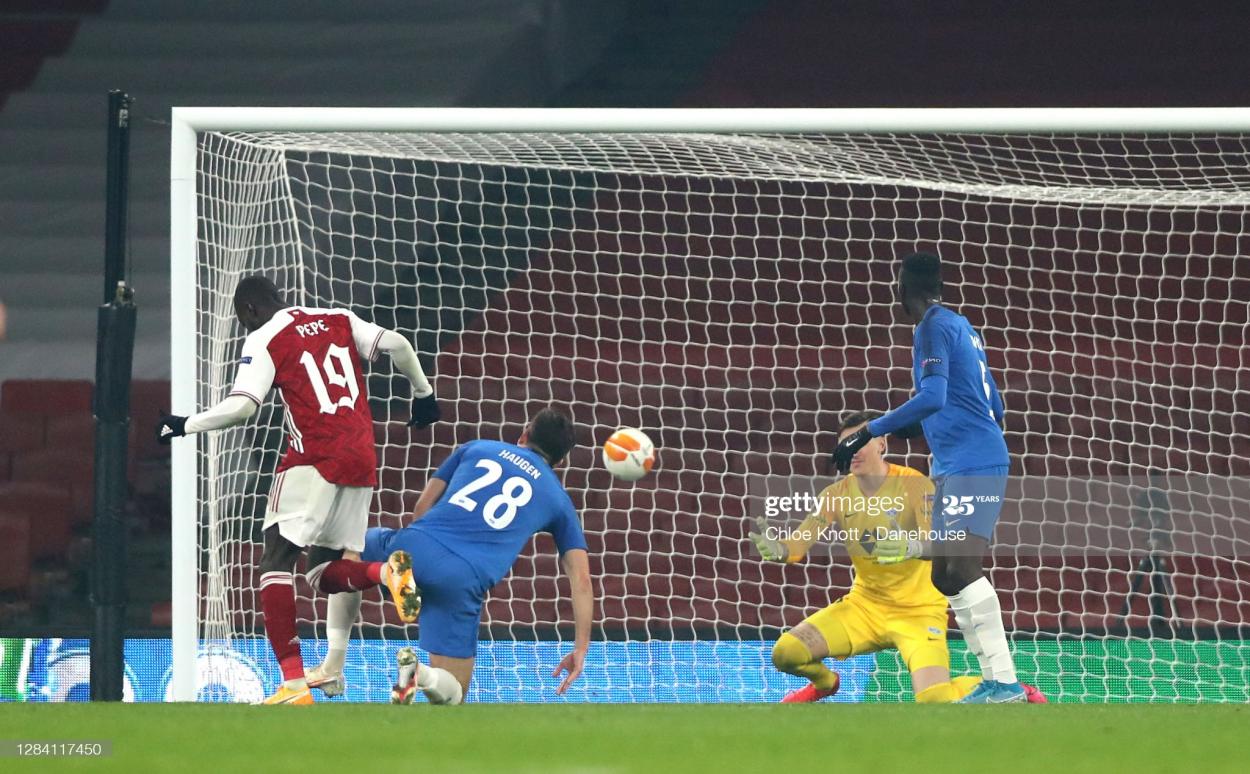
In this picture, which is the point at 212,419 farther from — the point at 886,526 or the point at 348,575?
the point at 886,526

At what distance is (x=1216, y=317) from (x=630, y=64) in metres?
4.12

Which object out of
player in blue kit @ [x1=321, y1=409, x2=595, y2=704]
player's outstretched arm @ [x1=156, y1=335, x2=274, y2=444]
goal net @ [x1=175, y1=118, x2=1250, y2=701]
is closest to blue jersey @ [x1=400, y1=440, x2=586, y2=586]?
player in blue kit @ [x1=321, y1=409, x2=595, y2=704]

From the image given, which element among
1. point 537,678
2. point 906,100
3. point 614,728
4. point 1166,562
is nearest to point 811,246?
point 906,100

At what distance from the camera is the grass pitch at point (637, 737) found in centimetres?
331

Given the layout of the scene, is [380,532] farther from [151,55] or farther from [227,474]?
[151,55]

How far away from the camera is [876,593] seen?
5977 millimetres

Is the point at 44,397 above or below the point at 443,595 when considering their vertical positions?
above

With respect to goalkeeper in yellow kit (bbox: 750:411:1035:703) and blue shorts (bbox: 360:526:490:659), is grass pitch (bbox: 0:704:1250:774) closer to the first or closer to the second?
blue shorts (bbox: 360:526:490:659)

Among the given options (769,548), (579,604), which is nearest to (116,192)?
(579,604)

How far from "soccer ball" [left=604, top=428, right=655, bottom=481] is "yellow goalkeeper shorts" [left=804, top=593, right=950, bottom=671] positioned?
90cm

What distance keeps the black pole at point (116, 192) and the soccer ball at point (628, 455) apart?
1717mm

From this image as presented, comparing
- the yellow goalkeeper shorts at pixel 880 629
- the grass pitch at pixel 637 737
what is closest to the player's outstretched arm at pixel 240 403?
the grass pitch at pixel 637 737

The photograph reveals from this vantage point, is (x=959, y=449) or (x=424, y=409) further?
(x=959, y=449)

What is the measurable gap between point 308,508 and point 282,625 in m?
0.36
